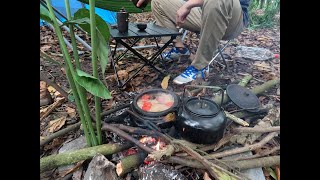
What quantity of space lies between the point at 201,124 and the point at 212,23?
147 cm

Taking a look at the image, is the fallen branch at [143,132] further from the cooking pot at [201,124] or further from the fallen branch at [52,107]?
the fallen branch at [52,107]

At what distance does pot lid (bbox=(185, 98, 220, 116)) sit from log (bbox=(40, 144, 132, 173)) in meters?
0.48

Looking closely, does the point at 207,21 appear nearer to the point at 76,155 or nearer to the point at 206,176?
the point at 206,176

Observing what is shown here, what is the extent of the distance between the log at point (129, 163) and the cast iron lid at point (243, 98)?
3.23 feet

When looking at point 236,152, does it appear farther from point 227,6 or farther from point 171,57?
point 171,57

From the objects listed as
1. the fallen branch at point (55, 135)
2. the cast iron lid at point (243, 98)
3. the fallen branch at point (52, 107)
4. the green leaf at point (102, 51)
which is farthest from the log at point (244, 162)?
the fallen branch at point (52, 107)

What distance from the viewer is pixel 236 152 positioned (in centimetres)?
160

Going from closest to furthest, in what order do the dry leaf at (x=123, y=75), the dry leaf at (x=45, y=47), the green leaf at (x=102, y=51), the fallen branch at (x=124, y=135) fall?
the green leaf at (x=102, y=51)
the fallen branch at (x=124, y=135)
the dry leaf at (x=123, y=75)
the dry leaf at (x=45, y=47)

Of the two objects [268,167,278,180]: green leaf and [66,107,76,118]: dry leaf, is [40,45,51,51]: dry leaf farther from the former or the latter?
[268,167,278,180]: green leaf

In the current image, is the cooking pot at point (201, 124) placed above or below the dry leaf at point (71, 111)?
above

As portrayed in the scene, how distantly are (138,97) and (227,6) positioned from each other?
4.87ft

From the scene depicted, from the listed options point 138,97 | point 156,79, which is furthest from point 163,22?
point 138,97

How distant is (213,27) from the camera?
263 cm

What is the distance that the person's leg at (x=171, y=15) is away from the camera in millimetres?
3018
